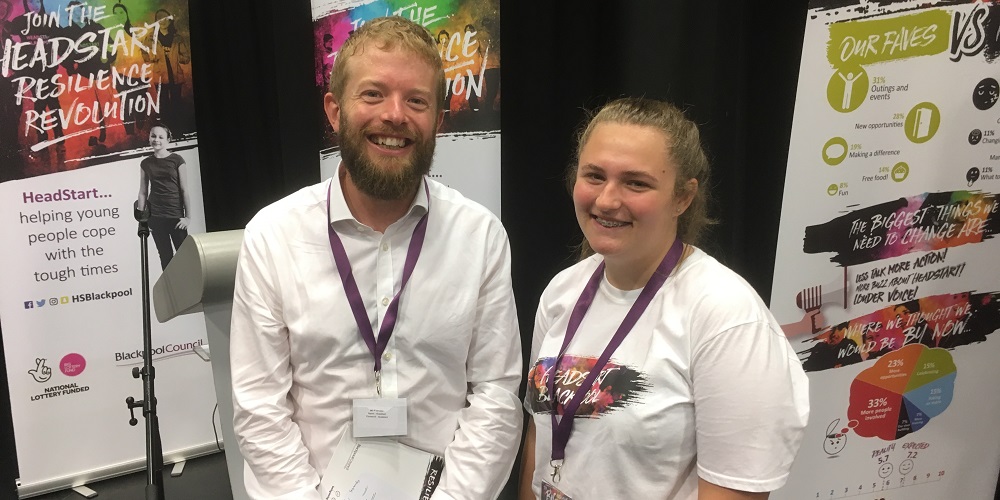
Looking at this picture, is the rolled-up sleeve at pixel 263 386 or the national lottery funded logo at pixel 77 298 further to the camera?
the national lottery funded logo at pixel 77 298

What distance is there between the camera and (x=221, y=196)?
9.90ft

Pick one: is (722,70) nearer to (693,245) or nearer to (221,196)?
(693,245)

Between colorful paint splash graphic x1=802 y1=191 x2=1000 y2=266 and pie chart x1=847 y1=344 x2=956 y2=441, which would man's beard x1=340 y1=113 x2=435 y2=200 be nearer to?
colorful paint splash graphic x1=802 y1=191 x2=1000 y2=266

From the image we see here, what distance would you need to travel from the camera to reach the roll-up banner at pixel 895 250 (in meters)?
2.11

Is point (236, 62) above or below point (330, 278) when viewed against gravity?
above

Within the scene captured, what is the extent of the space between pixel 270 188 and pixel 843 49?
245cm

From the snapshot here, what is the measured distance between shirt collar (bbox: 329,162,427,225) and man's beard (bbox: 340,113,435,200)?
5 cm

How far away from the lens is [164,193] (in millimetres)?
2965

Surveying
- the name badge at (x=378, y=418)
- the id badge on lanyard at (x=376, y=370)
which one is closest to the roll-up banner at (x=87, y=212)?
the id badge on lanyard at (x=376, y=370)

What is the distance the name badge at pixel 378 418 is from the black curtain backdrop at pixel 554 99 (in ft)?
A: 4.29

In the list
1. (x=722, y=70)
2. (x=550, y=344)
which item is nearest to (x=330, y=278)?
(x=550, y=344)

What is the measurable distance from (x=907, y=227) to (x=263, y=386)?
2.15 metres

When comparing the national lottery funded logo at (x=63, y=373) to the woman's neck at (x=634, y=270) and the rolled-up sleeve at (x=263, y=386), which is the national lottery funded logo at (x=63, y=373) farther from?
the woman's neck at (x=634, y=270)

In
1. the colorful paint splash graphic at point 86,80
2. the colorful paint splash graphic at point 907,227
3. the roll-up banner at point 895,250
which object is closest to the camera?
the roll-up banner at point 895,250
